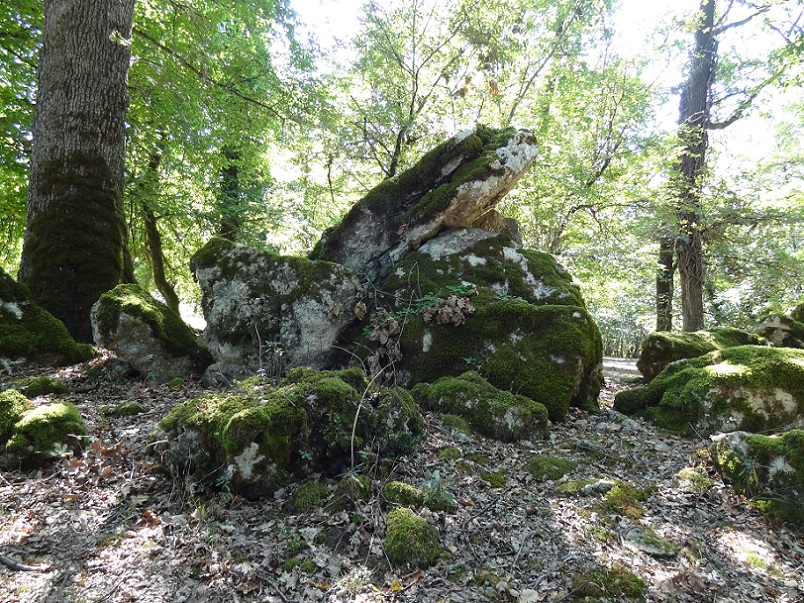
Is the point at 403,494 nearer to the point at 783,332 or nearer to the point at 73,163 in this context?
the point at 73,163

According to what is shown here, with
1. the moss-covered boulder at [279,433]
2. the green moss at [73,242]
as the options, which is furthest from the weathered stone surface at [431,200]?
the moss-covered boulder at [279,433]

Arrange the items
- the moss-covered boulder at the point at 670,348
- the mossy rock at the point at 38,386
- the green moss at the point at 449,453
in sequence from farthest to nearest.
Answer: the moss-covered boulder at the point at 670,348
the mossy rock at the point at 38,386
the green moss at the point at 449,453

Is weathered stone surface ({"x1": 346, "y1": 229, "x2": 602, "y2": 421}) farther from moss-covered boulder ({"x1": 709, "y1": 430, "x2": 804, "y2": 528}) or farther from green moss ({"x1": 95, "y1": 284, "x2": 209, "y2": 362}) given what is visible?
green moss ({"x1": 95, "y1": 284, "x2": 209, "y2": 362})

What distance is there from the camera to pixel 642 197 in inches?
432

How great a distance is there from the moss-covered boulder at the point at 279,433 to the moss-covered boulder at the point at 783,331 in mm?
8332

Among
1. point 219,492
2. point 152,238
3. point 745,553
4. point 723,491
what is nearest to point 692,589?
point 745,553

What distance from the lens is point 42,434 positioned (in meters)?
3.81

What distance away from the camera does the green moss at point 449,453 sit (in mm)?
4254

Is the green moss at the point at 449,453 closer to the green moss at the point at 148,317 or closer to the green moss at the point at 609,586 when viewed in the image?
the green moss at the point at 609,586

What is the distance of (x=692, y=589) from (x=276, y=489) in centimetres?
305

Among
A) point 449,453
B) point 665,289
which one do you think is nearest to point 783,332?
point 665,289

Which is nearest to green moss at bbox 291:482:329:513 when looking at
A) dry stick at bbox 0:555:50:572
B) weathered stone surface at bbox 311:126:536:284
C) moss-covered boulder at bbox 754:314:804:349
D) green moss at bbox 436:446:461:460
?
green moss at bbox 436:446:461:460

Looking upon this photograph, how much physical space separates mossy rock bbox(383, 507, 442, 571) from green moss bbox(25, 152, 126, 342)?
6.42 meters

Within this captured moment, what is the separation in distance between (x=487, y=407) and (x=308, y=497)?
8.36ft
